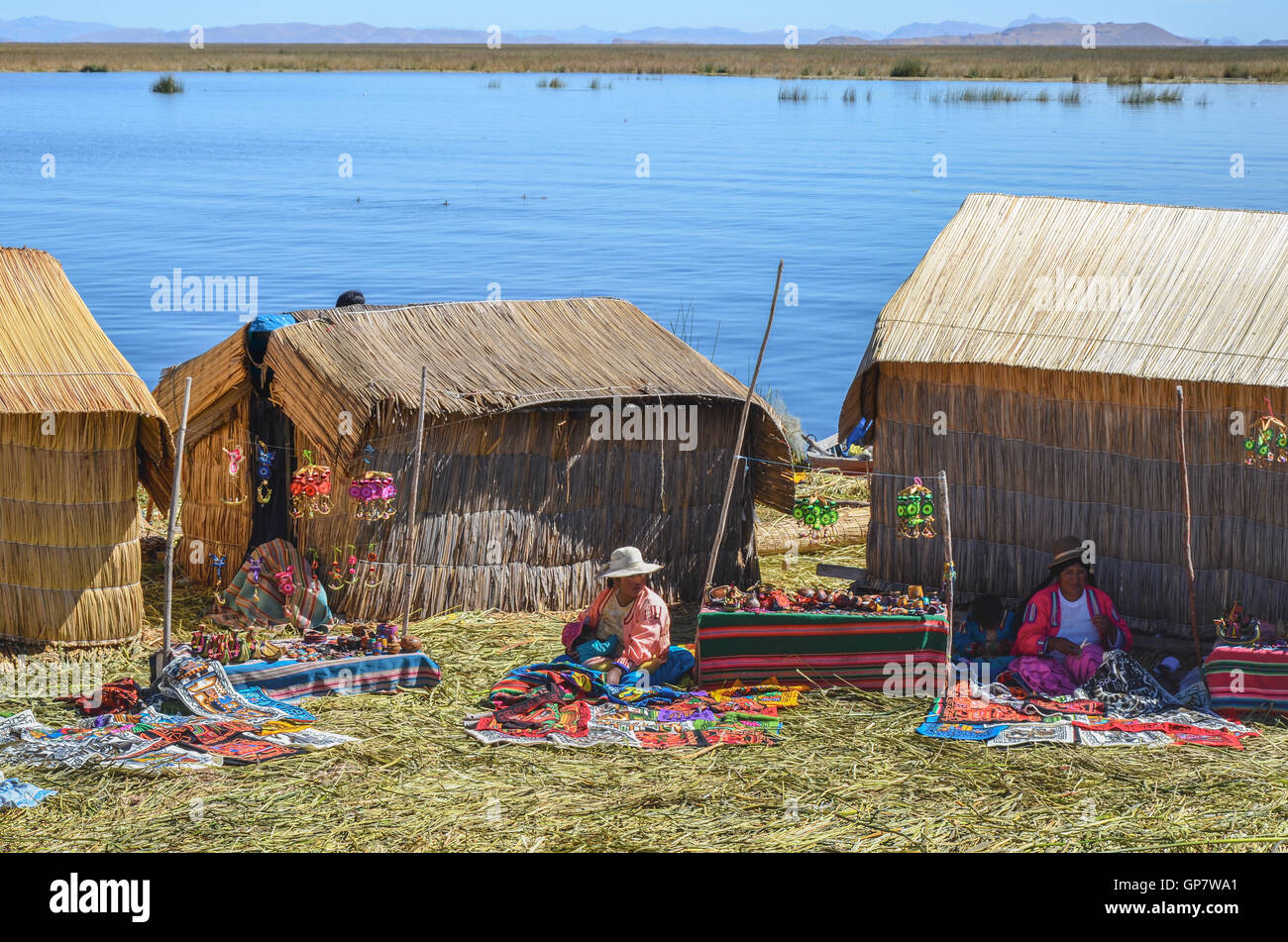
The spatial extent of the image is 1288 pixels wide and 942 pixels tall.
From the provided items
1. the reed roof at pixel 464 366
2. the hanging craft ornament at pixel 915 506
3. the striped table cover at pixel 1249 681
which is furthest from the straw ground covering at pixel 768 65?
the striped table cover at pixel 1249 681

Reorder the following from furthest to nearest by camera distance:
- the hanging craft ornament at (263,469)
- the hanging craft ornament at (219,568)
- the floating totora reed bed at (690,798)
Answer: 1. the hanging craft ornament at (219,568)
2. the hanging craft ornament at (263,469)
3. the floating totora reed bed at (690,798)

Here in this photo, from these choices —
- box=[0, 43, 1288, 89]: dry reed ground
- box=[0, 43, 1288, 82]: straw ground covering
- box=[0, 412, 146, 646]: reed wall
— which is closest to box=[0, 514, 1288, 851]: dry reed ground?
box=[0, 412, 146, 646]: reed wall

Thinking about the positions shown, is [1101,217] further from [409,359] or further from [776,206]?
[776,206]

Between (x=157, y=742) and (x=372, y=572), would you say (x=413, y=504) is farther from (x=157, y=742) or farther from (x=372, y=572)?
(x=157, y=742)

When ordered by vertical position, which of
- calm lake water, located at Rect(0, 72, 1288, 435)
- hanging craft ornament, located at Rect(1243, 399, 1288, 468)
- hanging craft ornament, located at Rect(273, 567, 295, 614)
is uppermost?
calm lake water, located at Rect(0, 72, 1288, 435)

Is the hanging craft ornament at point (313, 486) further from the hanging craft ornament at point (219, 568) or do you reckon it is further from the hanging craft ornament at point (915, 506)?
the hanging craft ornament at point (915, 506)

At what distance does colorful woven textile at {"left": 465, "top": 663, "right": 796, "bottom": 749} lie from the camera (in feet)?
26.3

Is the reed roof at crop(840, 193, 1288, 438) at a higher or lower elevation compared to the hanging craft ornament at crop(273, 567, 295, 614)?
higher

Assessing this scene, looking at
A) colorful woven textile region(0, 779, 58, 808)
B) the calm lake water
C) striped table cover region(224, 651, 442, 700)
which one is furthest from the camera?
the calm lake water

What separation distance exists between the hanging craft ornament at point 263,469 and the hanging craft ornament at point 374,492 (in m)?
0.87

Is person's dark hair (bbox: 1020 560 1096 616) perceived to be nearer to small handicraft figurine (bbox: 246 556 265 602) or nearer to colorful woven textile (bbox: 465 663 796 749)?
colorful woven textile (bbox: 465 663 796 749)

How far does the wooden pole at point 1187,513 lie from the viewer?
28.8ft

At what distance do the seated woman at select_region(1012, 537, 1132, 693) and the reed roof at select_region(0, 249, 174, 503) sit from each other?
519 centimetres

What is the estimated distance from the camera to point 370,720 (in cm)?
838
